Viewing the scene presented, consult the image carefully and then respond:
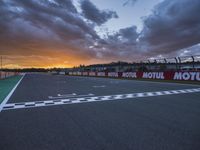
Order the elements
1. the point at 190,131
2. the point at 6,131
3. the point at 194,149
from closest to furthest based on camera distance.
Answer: the point at 194,149, the point at 190,131, the point at 6,131

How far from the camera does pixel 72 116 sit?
488cm

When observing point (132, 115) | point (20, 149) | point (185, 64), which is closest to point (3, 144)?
point (20, 149)

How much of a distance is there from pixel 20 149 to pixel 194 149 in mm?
2745

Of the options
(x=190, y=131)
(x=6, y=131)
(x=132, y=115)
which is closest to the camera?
(x=190, y=131)

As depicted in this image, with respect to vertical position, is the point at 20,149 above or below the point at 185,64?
below

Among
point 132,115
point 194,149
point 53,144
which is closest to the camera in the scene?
point 194,149

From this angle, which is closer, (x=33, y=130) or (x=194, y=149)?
(x=194, y=149)

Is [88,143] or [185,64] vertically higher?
[185,64]

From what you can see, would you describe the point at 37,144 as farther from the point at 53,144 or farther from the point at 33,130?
the point at 33,130

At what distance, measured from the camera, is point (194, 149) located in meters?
2.70

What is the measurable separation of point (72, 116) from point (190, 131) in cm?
292

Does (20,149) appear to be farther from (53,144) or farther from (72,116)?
(72,116)

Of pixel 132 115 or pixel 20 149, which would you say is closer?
pixel 20 149

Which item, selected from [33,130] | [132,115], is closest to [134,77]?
[132,115]
